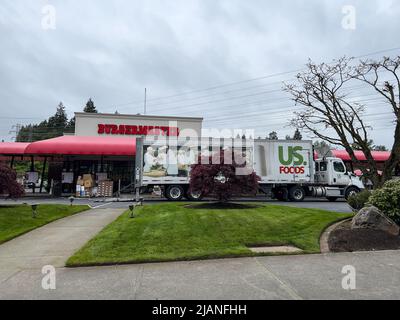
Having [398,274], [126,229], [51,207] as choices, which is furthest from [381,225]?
[51,207]

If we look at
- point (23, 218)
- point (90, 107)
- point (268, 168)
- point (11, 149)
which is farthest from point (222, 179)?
point (90, 107)

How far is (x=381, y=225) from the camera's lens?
7445 mm

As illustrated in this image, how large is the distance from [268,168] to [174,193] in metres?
6.17

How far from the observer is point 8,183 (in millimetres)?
11078

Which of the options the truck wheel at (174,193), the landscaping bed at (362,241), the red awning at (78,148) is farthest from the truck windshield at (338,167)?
the landscaping bed at (362,241)

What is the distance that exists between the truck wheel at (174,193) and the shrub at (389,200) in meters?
12.6

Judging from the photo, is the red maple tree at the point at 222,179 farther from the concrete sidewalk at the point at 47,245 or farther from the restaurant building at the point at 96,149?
the restaurant building at the point at 96,149

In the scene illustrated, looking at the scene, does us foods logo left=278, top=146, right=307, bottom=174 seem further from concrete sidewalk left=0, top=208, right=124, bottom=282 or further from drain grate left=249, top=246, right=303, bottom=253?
drain grate left=249, top=246, right=303, bottom=253

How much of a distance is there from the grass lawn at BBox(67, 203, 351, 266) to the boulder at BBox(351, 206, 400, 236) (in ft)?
3.20

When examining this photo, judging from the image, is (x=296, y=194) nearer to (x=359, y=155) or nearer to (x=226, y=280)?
(x=359, y=155)

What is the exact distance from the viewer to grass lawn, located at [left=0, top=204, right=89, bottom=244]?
896cm

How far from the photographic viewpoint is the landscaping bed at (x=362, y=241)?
6.91 m

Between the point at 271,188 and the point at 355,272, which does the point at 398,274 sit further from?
the point at 271,188
